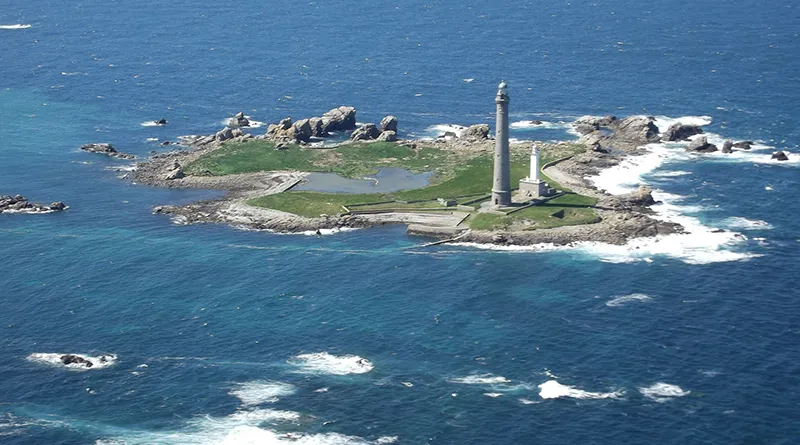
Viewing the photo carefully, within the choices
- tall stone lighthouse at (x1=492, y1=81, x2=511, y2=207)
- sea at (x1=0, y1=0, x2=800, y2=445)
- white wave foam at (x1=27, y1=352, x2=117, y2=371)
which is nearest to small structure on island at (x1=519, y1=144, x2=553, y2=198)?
tall stone lighthouse at (x1=492, y1=81, x2=511, y2=207)

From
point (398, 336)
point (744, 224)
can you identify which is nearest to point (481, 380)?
point (398, 336)

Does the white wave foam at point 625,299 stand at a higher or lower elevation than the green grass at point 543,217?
lower

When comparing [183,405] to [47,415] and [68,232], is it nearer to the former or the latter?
[47,415]

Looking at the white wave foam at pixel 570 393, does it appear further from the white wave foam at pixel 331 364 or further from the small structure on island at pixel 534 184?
the small structure on island at pixel 534 184

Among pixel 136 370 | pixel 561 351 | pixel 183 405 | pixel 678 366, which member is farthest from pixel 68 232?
pixel 678 366

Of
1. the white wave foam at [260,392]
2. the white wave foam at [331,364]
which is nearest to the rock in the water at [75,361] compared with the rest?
the white wave foam at [260,392]

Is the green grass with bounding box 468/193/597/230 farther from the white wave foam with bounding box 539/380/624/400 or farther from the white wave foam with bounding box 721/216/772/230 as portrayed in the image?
the white wave foam with bounding box 539/380/624/400

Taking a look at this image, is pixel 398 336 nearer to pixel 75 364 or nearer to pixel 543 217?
pixel 75 364
